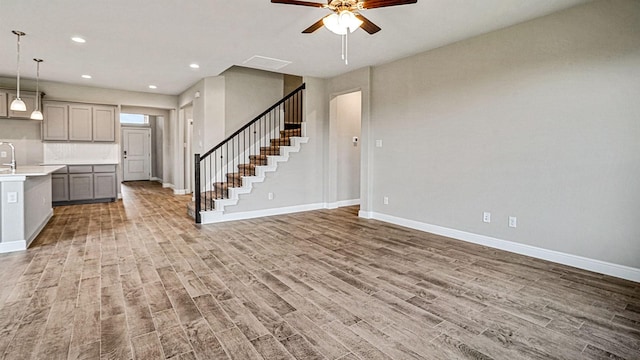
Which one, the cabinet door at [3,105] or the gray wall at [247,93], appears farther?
the gray wall at [247,93]

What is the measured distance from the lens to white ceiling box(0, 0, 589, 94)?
10.9 feet

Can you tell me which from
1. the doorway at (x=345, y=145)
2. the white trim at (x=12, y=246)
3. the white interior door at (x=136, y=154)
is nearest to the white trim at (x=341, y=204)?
the doorway at (x=345, y=145)

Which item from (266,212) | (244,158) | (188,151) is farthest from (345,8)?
(188,151)

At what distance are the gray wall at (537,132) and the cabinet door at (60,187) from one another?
273 inches

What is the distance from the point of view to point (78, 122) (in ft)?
23.4

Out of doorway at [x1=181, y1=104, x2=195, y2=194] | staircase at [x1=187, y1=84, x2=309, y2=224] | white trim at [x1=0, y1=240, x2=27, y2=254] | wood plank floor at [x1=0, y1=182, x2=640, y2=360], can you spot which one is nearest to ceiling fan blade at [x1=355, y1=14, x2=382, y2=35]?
wood plank floor at [x1=0, y1=182, x2=640, y2=360]

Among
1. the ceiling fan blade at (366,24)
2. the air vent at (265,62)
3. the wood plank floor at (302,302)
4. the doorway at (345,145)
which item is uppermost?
the air vent at (265,62)

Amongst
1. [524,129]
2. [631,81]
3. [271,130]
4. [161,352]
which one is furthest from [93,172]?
[631,81]

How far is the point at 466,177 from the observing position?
171 inches

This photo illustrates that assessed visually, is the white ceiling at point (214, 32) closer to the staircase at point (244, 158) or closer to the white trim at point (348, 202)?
the staircase at point (244, 158)

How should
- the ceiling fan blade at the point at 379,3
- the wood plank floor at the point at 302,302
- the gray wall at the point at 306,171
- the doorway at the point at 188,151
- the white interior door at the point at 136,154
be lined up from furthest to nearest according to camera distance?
the white interior door at the point at 136,154 → the doorway at the point at 188,151 → the gray wall at the point at 306,171 → the ceiling fan blade at the point at 379,3 → the wood plank floor at the point at 302,302

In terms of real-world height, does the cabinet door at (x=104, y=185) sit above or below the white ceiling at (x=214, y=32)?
below

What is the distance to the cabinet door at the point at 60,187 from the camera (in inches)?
267

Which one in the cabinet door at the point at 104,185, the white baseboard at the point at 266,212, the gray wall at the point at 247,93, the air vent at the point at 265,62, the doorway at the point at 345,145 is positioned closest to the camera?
the air vent at the point at 265,62
